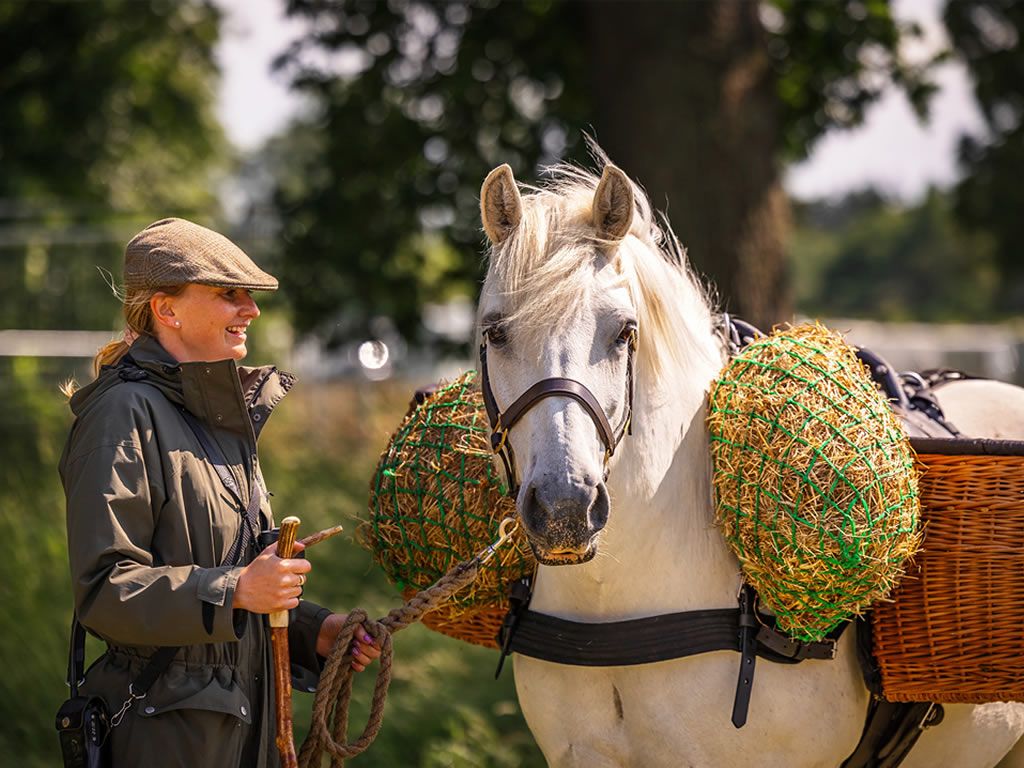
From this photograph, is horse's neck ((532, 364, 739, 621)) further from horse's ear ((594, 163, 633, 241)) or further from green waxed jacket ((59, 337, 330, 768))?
green waxed jacket ((59, 337, 330, 768))

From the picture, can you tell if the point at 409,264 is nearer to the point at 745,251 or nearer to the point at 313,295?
the point at 313,295

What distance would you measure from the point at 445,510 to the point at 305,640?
507 millimetres

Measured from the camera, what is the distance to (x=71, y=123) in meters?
12.2

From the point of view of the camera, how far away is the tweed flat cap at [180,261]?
2.47 m

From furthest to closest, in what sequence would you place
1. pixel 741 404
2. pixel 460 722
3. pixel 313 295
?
pixel 313 295, pixel 460 722, pixel 741 404

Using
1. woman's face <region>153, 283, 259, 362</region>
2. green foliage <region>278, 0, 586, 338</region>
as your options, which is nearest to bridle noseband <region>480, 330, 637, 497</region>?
woman's face <region>153, 283, 259, 362</region>

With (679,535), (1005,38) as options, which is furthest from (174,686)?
(1005,38)

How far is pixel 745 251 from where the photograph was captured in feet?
21.4

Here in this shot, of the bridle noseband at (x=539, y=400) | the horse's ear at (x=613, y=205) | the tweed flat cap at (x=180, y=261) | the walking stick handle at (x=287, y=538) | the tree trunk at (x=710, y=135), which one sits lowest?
the walking stick handle at (x=287, y=538)

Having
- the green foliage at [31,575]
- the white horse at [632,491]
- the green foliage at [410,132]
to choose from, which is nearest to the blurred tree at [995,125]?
the green foliage at [410,132]

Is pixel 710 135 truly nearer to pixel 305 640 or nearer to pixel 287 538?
pixel 305 640

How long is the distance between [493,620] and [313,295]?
5.75 metres

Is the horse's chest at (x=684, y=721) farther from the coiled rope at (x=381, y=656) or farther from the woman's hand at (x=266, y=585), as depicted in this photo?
the woman's hand at (x=266, y=585)

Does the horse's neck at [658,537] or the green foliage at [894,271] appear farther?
the green foliage at [894,271]
